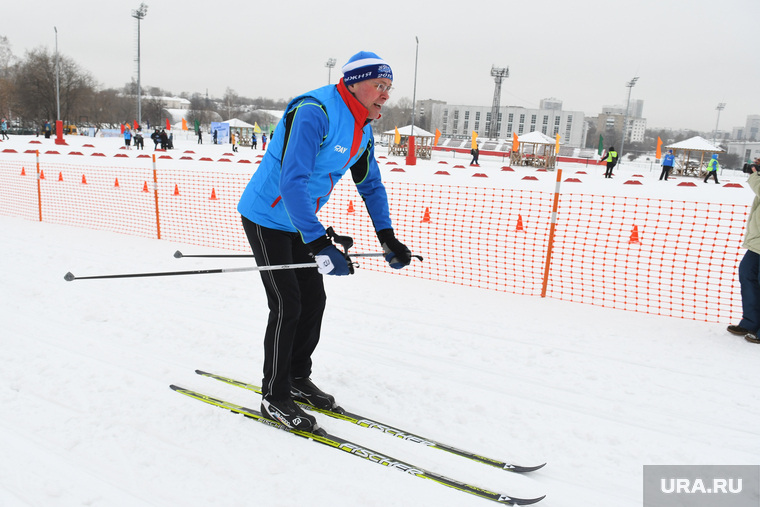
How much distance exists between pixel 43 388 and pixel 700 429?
4.21 meters

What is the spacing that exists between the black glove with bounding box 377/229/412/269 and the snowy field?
3.20ft

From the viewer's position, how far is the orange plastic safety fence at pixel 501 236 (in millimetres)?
6117

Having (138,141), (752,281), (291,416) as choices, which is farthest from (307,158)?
(138,141)

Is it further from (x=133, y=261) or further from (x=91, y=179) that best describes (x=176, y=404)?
(x=91, y=179)

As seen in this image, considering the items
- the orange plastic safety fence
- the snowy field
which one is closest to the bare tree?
the orange plastic safety fence

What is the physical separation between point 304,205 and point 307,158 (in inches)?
9.3

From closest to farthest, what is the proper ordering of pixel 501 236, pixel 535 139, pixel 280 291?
pixel 280 291
pixel 501 236
pixel 535 139

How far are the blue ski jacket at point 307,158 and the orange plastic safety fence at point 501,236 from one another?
375 centimetres

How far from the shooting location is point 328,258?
2.51 m

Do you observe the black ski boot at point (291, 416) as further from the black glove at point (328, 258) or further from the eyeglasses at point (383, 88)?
the eyeglasses at point (383, 88)

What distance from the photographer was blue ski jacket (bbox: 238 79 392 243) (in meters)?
2.45

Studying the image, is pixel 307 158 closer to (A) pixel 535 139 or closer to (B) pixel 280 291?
(B) pixel 280 291

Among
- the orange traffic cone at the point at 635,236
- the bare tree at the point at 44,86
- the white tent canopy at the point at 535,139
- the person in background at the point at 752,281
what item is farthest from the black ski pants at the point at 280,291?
the bare tree at the point at 44,86

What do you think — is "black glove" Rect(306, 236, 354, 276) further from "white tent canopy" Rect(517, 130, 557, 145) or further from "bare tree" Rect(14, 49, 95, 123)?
"bare tree" Rect(14, 49, 95, 123)
